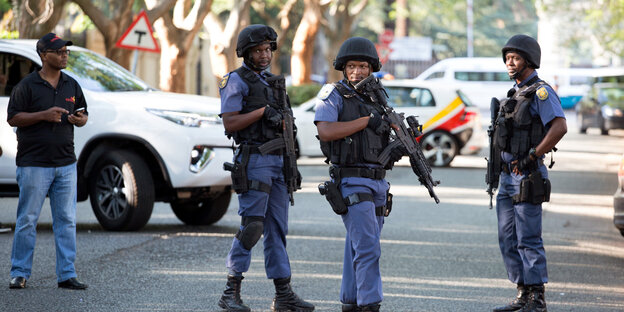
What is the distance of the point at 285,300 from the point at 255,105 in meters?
1.28

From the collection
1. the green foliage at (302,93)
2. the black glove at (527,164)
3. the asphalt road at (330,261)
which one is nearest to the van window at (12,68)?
the asphalt road at (330,261)

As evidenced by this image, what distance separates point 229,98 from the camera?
682cm

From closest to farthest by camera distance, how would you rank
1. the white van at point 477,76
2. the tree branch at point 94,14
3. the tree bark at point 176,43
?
the tree branch at point 94,14
the tree bark at point 176,43
the white van at point 477,76

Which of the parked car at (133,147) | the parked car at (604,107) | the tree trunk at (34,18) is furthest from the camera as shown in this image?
the parked car at (604,107)

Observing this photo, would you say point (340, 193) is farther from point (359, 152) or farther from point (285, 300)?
point (285, 300)

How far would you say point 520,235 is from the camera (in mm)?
6801

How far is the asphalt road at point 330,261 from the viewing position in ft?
23.8

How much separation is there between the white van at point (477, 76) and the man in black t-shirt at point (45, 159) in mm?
42104

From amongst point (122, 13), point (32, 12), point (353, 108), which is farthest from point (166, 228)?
point (122, 13)

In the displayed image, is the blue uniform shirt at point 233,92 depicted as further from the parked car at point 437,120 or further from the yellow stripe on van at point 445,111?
the yellow stripe on van at point 445,111

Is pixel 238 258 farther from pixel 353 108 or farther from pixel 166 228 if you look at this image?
pixel 166 228

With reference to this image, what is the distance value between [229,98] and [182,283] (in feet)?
5.67

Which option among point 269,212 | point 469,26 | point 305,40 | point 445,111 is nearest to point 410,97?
point 445,111

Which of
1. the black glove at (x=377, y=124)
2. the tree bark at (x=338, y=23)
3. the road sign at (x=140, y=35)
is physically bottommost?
the black glove at (x=377, y=124)
